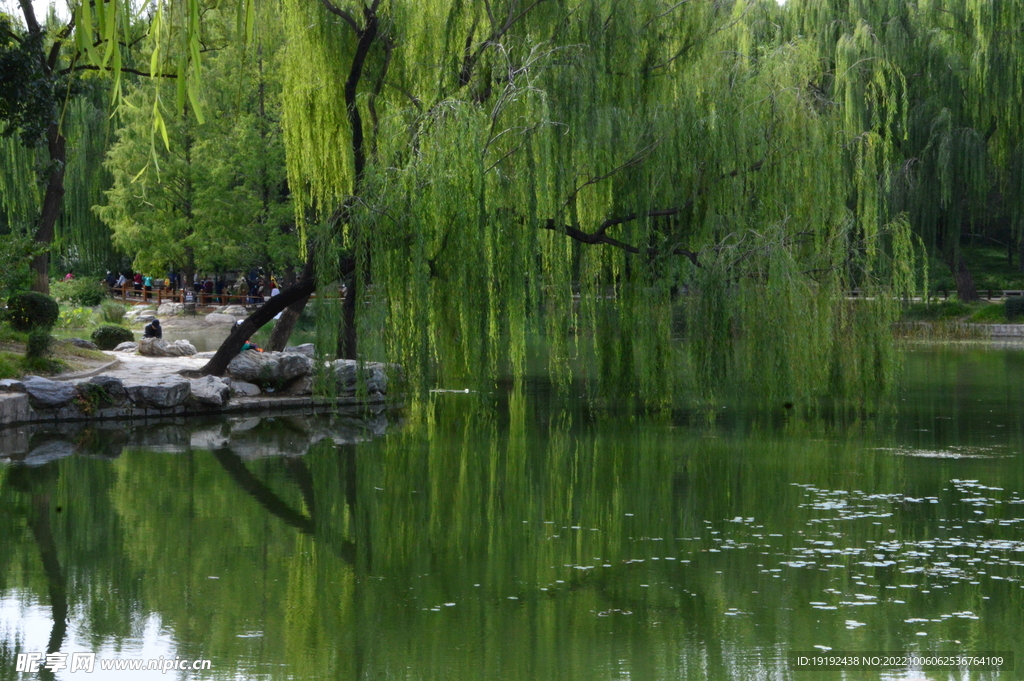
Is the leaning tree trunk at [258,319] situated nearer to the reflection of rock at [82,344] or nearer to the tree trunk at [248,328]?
the tree trunk at [248,328]

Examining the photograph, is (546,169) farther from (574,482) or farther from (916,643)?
(916,643)

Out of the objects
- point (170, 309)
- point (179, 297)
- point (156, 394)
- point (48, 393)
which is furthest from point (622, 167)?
point (179, 297)

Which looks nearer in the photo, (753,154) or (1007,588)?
(1007,588)

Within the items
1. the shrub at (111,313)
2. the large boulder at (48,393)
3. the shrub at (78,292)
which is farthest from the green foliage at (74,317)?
the large boulder at (48,393)

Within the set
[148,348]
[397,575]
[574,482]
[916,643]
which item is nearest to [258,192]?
[148,348]

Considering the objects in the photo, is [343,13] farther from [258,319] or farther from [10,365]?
[10,365]

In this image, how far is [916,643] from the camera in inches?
241

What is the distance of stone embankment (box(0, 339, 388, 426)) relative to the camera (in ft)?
47.6

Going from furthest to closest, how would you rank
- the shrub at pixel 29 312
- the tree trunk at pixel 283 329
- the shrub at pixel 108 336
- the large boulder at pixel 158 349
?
the shrub at pixel 108 336 < the large boulder at pixel 158 349 < the tree trunk at pixel 283 329 < the shrub at pixel 29 312

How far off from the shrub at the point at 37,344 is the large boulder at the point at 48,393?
1957 mm

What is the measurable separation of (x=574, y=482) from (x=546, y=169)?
326 cm

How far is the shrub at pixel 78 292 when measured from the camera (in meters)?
31.8

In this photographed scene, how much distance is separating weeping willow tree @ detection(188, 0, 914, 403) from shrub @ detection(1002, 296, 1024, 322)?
1736 cm

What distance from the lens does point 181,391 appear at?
1520 centimetres
